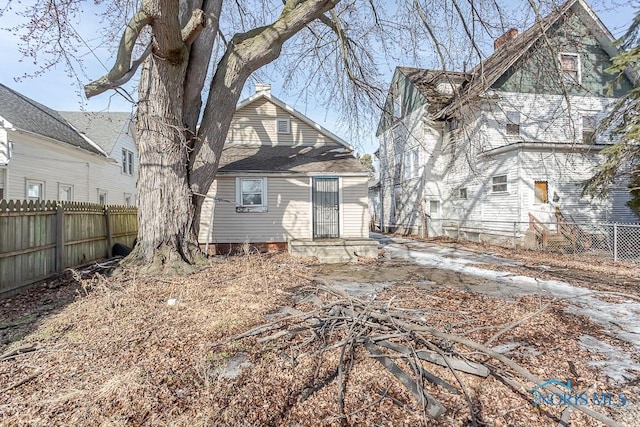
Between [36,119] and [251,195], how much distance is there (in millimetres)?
9851

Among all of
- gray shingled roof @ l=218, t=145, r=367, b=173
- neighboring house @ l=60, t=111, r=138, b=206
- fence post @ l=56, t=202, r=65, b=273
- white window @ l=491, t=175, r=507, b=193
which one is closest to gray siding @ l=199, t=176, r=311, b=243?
gray shingled roof @ l=218, t=145, r=367, b=173

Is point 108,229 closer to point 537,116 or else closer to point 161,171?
point 161,171

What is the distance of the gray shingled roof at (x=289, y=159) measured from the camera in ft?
39.4

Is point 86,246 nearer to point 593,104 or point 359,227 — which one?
point 359,227

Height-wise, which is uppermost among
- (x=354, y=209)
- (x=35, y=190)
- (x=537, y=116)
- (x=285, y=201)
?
(x=537, y=116)

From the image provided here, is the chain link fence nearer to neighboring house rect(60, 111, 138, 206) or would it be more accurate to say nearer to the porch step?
the porch step

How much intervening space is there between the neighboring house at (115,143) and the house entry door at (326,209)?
11.1 m

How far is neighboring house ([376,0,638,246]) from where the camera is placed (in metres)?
13.2

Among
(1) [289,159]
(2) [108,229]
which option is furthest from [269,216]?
(2) [108,229]

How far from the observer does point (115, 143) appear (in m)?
18.0

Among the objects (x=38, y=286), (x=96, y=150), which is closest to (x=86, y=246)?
Result: (x=38, y=286)

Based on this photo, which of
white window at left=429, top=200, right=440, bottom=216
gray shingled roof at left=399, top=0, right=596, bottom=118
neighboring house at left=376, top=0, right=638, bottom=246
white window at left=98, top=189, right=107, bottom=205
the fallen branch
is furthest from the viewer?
white window at left=429, top=200, right=440, bottom=216

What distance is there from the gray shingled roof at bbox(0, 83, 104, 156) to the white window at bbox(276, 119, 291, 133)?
896 cm

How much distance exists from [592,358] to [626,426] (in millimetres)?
1240
